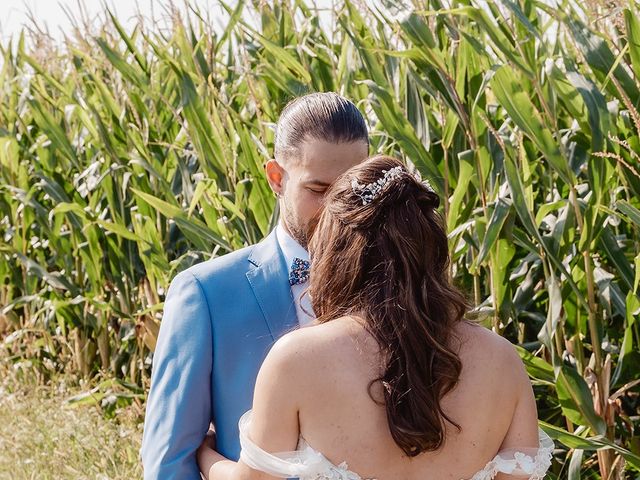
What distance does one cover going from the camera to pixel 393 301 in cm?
171

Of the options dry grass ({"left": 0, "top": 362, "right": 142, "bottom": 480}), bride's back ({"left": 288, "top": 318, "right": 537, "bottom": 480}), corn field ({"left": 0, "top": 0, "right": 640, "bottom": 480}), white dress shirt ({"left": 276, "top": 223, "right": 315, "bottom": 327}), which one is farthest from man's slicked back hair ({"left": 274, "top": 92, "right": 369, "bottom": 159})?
dry grass ({"left": 0, "top": 362, "right": 142, "bottom": 480})

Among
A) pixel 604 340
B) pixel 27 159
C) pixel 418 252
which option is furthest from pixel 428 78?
pixel 27 159

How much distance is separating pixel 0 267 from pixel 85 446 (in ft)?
7.20

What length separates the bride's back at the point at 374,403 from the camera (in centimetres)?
167

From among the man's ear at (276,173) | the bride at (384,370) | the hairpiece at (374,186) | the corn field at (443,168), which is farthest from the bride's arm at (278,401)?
the corn field at (443,168)

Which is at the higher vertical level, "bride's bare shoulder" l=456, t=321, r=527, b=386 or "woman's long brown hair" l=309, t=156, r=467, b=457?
"woman's long brown hair" l=309, t=156, r=467, b=457

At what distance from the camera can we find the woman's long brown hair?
167cm

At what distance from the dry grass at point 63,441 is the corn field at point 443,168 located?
0.81 ft

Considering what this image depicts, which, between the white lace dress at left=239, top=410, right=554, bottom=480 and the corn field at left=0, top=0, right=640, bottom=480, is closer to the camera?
the white lace dress at left=239, top=410, right=554, bottom=480

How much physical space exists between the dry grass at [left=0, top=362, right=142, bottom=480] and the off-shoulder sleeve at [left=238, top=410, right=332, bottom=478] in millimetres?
2165

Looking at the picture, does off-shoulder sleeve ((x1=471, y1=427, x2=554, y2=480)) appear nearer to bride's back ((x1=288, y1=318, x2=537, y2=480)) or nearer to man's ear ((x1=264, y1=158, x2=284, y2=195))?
bride's back ((x1=288, y1=318, x2=537, y2=480))

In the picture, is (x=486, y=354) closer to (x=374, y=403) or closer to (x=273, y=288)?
(x=374, y=403)

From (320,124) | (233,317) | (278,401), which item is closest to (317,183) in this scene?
(320,124)

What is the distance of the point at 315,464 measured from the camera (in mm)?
1686
